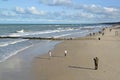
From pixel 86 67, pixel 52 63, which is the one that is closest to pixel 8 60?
pixel 52 63

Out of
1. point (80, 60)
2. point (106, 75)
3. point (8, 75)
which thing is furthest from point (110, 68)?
point (8, 75)

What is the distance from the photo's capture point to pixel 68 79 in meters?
18.4

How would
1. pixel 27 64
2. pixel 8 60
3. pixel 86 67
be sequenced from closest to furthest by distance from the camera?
1. pixel 86 67
2. pixel 27 64
3. pixel 8 60

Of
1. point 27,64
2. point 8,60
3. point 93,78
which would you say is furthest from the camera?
point 8,60

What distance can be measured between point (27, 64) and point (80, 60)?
5.41 meters

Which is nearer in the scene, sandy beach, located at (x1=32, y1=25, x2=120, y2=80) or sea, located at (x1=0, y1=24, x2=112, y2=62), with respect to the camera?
sandy beach, located at (x1=32, y1=25, x2=120, y2=80)

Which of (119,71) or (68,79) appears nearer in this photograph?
(68,79)

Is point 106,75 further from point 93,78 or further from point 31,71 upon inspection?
point 31,71

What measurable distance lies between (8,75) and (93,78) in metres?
6.41

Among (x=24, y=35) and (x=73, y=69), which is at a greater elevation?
(x=73, y=69)

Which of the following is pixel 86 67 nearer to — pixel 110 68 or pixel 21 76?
pixel 110 68

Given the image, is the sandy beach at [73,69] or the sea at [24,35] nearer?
the sandy beach at [73,69]

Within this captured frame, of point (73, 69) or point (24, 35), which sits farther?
point (24, 35)

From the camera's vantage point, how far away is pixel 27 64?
78.1 ft
